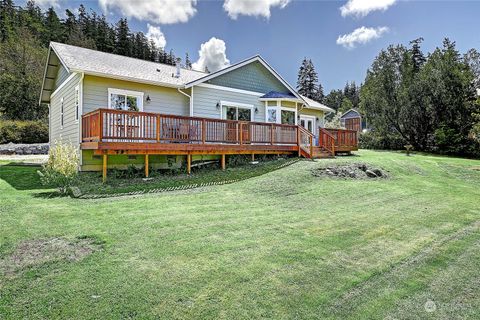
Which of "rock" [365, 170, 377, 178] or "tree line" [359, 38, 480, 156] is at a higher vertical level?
"tree line" [359, 38, 480, 156]

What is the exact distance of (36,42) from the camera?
37.1 m

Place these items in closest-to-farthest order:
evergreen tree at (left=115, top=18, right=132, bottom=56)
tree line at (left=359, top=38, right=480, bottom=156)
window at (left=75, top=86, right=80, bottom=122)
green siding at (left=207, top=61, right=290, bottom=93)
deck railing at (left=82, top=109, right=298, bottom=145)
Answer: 1. deck railing at (left=82, top=109, right=298, bottom=145)
2. window at (left=75, top=86, right=80, bottom=122)
3. green siding at (left=207, top=61, right=290, bottom=93)
4. tree line at (left=359, top=38, right=480, bottom=156)
5. evergreen tree at (left=115, top=18, right=132, bottom=56)

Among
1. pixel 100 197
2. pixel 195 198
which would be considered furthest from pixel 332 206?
pixel 100 197

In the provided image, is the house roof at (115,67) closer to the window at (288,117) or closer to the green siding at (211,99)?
the green siding at (211,99)

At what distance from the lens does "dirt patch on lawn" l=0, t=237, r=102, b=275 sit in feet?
13.0

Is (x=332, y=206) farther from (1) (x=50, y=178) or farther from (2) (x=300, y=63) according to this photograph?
(2) (x=300, y=63)

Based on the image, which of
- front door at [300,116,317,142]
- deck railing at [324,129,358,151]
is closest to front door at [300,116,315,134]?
front door at [300,116,317,142]

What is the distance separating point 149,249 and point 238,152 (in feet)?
29.8

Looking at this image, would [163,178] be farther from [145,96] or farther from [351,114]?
[351,114]

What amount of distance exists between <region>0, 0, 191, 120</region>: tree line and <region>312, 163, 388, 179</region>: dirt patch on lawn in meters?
27.8

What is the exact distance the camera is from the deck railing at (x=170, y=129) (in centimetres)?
1015

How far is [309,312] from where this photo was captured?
3146 millimetres

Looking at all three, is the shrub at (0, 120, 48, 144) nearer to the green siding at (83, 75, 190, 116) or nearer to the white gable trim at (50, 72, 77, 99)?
the white gable trim at (50, 72, 77, 99)

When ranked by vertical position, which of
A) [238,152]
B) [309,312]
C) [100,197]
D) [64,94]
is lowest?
[309,312]
